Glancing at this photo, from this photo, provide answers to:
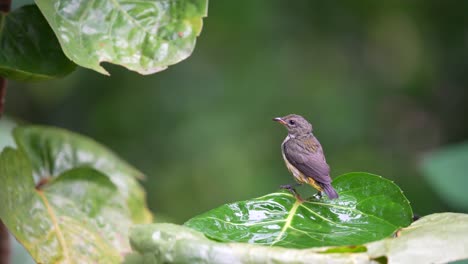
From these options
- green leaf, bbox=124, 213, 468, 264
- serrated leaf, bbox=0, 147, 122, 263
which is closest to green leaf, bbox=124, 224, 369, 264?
green leaf, bbox=124, 213, 468, 264

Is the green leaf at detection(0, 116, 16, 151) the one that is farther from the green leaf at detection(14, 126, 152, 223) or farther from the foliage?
the foliage

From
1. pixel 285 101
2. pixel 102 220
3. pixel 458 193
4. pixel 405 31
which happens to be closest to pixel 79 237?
pixel 102 220

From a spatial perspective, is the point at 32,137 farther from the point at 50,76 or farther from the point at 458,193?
the point at 458,193

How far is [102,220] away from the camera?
2.20 metres

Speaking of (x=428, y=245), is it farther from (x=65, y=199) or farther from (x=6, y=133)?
(x=6, y=133)

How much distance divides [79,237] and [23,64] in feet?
1.81

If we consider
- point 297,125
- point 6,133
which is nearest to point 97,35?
point 297,125

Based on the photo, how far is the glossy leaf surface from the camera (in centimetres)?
196

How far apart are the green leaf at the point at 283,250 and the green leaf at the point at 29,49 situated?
571 millimetres

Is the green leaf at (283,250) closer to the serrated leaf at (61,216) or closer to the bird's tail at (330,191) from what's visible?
the bird's tail at (330,191)

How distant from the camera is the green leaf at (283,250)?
1.38m

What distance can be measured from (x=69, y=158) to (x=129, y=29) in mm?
806

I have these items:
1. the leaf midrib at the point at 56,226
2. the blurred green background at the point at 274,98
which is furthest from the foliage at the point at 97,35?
the blurred green background at the point at 274,98

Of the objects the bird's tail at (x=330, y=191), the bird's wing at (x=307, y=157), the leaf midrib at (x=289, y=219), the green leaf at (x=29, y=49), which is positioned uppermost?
the green leaf at (x=29, y=49)
